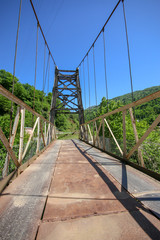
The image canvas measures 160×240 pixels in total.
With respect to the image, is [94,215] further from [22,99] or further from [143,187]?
[22,99]

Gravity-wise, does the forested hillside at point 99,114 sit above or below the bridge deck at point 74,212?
above

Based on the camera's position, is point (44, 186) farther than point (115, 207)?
Answer: Yes

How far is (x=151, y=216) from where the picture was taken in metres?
0.81

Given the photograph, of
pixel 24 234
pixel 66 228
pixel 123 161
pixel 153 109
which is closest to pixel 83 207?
pixel 66 228

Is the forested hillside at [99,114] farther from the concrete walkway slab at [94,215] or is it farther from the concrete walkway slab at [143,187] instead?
the concrete walkway slab at [94,215]

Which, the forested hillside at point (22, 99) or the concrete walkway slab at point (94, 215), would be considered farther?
the forested hillside at point (22, 99)

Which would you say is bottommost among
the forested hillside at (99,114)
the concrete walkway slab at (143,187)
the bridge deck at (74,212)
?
the concrete walkway slab at (143,187)

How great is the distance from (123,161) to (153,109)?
4889cm

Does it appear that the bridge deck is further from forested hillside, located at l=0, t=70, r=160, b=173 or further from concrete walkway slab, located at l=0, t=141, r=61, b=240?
forested hillside, located at l=0, t=70, r=160, b=173

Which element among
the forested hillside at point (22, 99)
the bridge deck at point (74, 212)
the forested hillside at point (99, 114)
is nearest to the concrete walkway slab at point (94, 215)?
the bridge deck at point (74, 212)

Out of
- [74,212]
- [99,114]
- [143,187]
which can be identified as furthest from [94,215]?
[99,114]

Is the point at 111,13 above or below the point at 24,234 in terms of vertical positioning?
above

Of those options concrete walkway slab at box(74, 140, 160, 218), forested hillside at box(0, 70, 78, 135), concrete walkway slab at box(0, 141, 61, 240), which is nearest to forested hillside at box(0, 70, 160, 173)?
forested hillside at box(0, 70, 78, 135)

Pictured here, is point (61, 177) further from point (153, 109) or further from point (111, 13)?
point (153, 109)
